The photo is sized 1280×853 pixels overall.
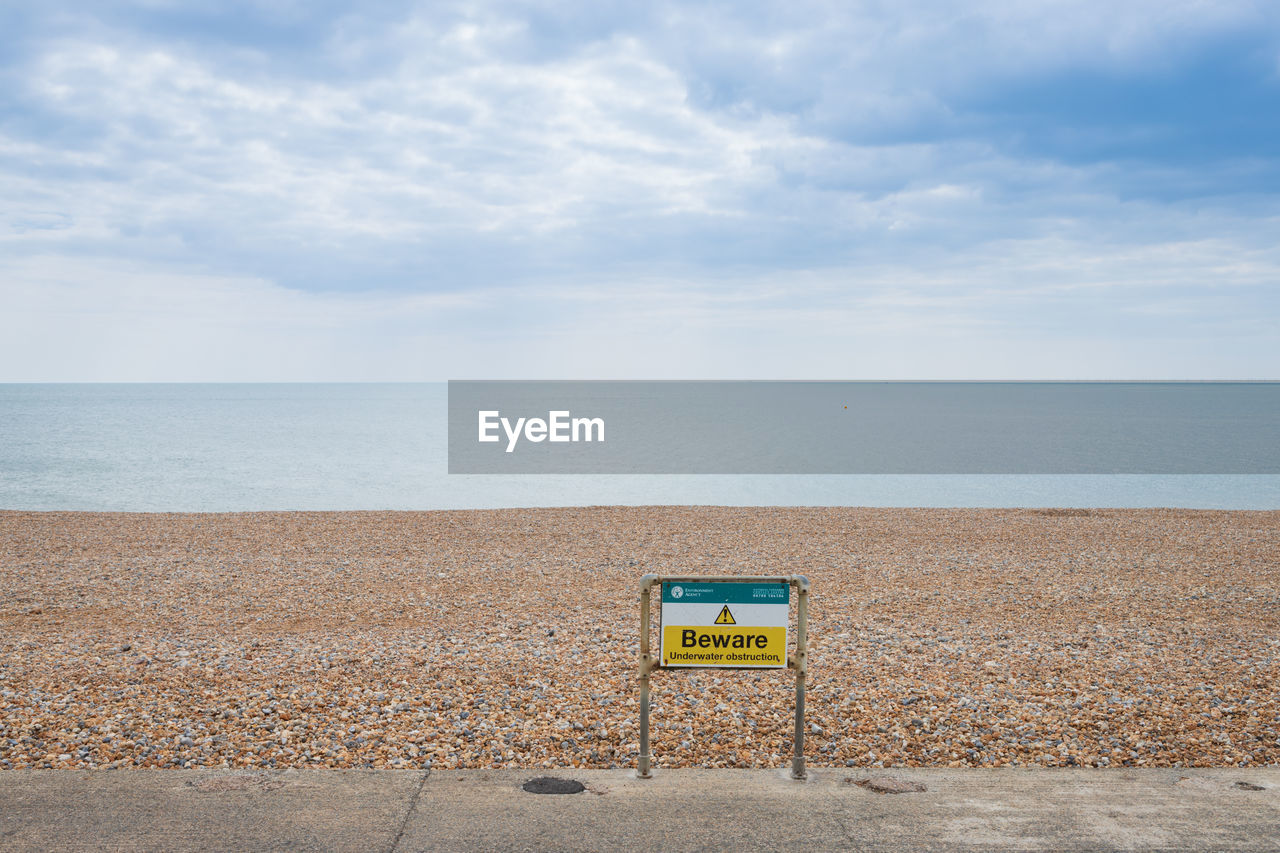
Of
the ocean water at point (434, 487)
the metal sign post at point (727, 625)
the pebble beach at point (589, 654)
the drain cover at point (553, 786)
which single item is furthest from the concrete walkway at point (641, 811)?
the ocean water at point (434, 487)

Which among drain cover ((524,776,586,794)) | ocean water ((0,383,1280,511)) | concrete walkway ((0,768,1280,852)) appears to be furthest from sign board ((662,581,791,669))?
ocean water ((0,383,1280,511))

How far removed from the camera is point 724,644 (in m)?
4.80

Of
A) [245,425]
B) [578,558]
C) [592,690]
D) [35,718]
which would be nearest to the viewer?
[35,718]

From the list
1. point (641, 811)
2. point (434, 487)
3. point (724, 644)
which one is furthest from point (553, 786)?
point (434, 487)

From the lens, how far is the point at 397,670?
23.2 ft

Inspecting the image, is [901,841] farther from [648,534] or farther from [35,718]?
[648,534]

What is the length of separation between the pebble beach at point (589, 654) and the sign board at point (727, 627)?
84 centimetres

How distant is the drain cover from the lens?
466cm

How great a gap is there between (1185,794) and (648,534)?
481 inches

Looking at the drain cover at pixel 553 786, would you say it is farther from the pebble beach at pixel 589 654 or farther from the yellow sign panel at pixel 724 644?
the yellow sign panel at pixel 724 644

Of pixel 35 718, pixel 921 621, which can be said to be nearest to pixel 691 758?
pixel 35 718

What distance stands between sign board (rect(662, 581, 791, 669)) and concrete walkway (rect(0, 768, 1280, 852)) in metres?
0.62

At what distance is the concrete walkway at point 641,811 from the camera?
13.4 feet

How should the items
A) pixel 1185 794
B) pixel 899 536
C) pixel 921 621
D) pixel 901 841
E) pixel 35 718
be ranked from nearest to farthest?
pixel 901 841 < pixel 1185 794 < pixel 35 718 < pixel 921 621 < pixel 899 536
